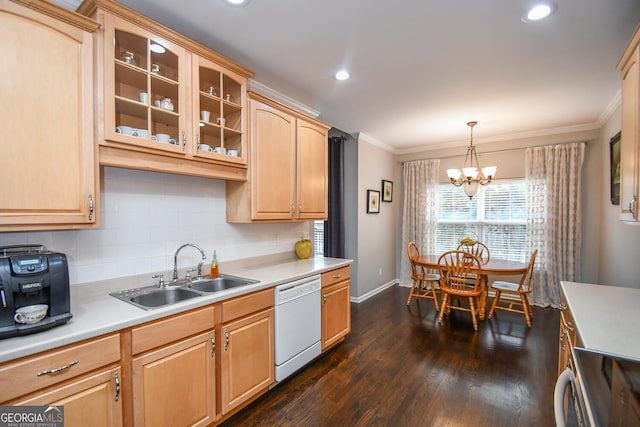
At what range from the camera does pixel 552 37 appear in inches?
78.3

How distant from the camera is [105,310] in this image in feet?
5.01

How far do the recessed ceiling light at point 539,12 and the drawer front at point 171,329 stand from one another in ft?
8.51

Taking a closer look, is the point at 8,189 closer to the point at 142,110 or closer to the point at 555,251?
the point at 142,110

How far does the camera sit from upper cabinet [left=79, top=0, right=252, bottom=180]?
62.1 inches

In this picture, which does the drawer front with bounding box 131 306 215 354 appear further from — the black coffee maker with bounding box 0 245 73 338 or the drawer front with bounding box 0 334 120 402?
the black coffee maker with bounding box 0 245 73 338

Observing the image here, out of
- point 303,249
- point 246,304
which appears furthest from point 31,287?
point 303,249

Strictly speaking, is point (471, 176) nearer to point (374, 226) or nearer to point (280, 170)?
point (374, 226)

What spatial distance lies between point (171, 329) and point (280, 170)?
60.8 inches

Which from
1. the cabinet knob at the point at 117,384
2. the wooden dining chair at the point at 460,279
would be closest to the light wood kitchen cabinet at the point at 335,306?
the wooden dining chair at the point at 460,279

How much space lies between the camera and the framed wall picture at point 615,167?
3020 millimetres

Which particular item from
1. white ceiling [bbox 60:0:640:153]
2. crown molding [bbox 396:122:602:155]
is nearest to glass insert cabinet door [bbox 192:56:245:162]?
white ceiling [bbox 60:0:640:153]

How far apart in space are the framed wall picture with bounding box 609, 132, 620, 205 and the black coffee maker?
4.55 m

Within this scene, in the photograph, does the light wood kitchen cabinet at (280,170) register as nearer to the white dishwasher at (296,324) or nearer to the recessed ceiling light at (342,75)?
the recessed ceiling light at (342,75)

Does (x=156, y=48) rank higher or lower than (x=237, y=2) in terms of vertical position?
lower
